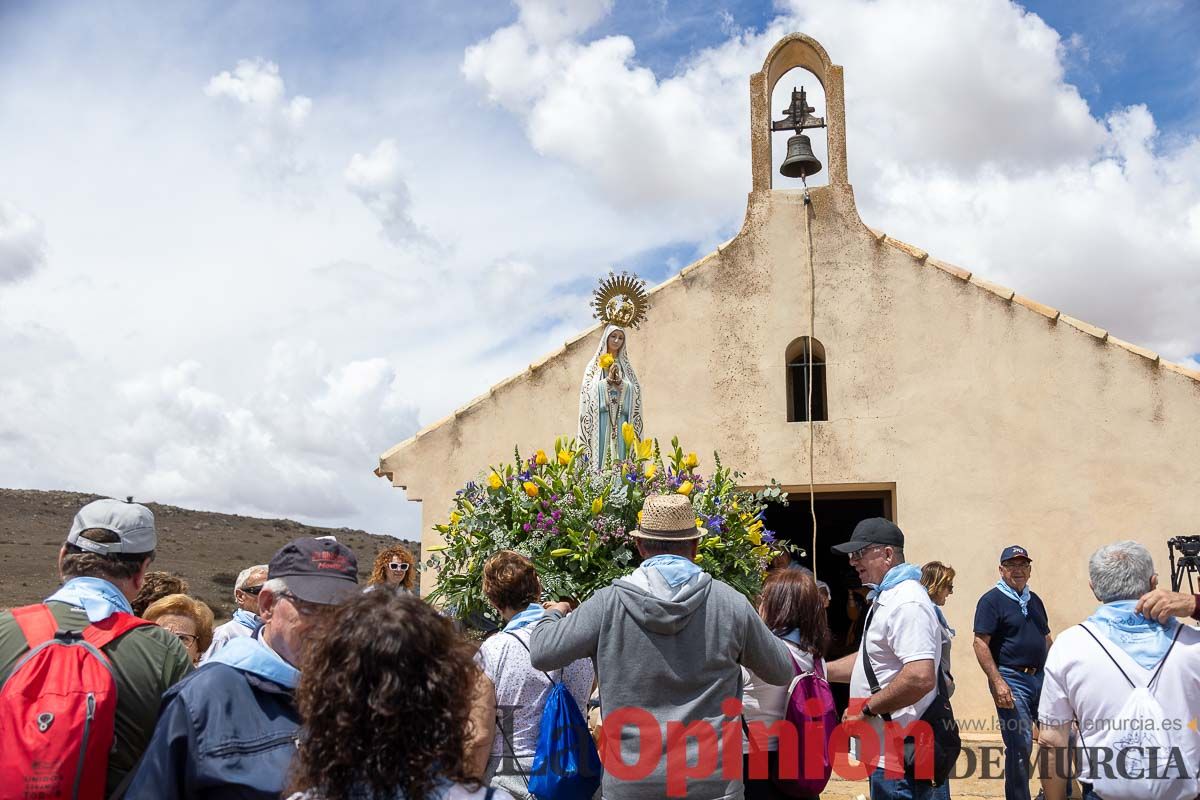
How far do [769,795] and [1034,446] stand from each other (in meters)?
6.98

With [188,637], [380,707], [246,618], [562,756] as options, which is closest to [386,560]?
[246,618]

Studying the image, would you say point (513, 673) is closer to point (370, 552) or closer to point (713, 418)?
point (713, 418)

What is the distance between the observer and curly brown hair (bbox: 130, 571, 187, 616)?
468 centimetres

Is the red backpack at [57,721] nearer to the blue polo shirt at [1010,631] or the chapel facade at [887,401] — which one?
the blue polo shirt at [1010,631]

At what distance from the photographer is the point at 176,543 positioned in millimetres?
36906

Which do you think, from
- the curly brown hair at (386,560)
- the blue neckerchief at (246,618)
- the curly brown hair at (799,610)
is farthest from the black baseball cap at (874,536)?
the blue neckerchief at (246,618)

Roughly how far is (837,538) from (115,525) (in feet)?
38.7

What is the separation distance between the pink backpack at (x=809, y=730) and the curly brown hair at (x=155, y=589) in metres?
2.92

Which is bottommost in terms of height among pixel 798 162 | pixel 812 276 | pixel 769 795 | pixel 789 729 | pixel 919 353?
pixel 769 795

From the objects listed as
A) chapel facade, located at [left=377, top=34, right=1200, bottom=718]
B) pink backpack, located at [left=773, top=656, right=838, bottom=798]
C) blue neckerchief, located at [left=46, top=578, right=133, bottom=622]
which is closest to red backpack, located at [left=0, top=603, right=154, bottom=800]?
blue neckerchief, located at [left=46, top=578, right=133, bottom=622]

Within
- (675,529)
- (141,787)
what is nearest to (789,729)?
(675,529)

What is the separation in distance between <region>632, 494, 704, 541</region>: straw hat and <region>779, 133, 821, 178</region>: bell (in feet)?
25.2

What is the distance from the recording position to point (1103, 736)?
3.36 meters

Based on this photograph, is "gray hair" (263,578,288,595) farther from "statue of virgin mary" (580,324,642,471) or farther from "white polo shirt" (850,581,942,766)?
"statue of virgin mary" (580,324,642,471)
